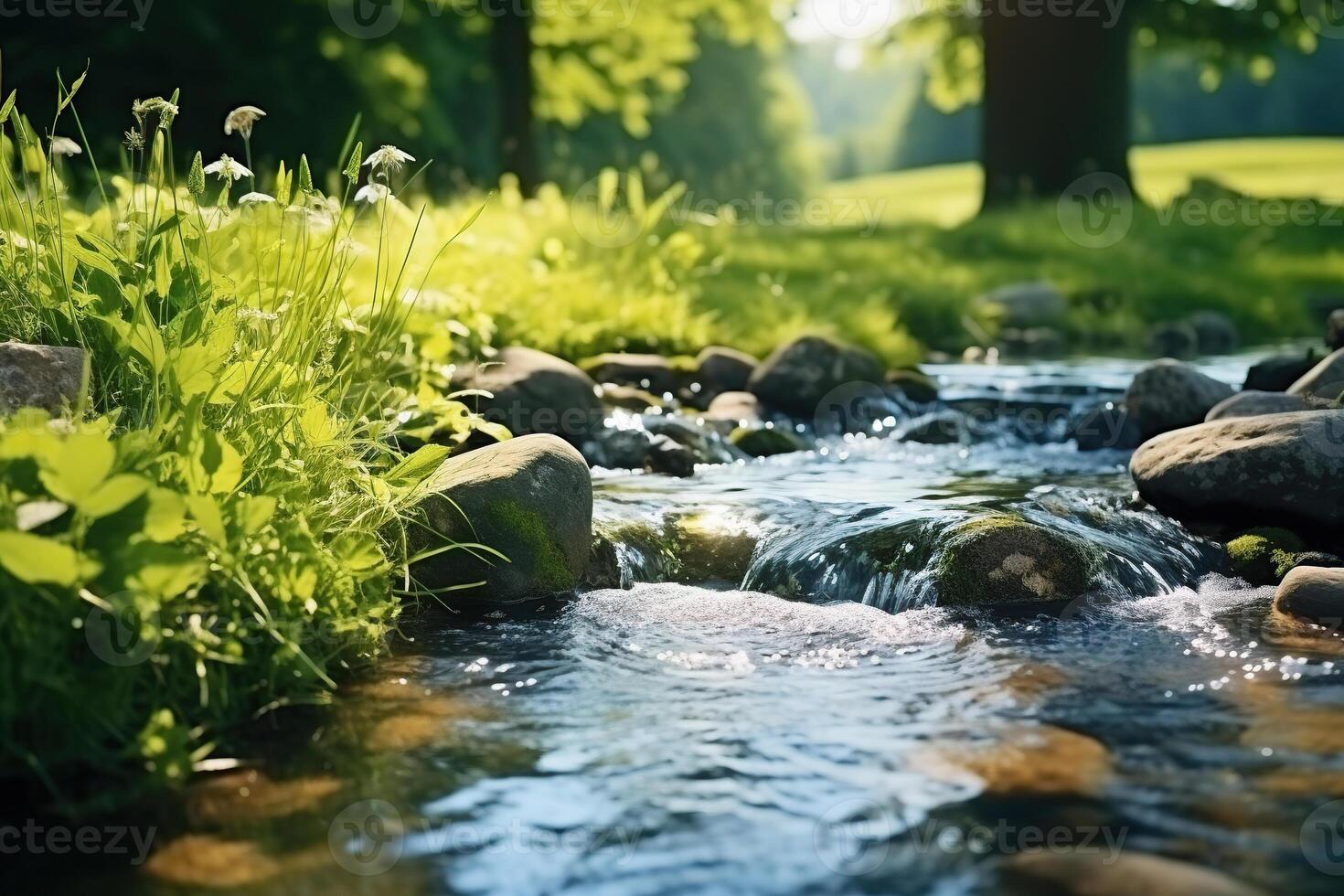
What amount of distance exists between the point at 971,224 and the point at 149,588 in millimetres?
13626

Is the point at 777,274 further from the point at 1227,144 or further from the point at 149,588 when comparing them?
the point at 1227,144

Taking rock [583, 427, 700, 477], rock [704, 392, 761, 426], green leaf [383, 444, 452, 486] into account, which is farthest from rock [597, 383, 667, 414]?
green leaf [383, 444, 452, 486]

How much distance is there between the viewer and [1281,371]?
701 centimetres

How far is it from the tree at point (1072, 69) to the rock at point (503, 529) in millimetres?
13439

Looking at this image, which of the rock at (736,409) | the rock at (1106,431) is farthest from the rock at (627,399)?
the rock at (1106,431)

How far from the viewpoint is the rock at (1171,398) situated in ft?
22.1

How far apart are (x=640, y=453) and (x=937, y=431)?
1720 millimetres

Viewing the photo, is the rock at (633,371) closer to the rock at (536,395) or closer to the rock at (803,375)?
the rock at (803,375)

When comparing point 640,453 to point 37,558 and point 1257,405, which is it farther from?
point 37,558

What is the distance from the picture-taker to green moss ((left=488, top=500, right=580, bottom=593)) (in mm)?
4195

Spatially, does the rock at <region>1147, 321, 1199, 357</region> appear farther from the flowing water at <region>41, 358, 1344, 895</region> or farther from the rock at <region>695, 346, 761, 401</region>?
Result: the flowing water at <region>41, 358, 1344, 895</region>

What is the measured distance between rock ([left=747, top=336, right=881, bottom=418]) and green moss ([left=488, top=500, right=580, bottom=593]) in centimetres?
341

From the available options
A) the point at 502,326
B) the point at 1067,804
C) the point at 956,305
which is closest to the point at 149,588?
the point at 1067,804

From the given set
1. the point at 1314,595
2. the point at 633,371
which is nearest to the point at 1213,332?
the point at 633,371
